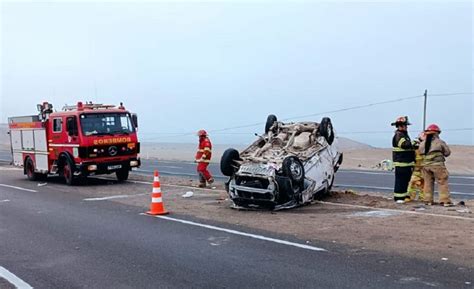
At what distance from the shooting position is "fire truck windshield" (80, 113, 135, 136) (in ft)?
58.7

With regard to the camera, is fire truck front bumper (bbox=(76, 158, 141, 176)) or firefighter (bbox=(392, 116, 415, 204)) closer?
firefighter (bbox=(392, 116, 415, 204))

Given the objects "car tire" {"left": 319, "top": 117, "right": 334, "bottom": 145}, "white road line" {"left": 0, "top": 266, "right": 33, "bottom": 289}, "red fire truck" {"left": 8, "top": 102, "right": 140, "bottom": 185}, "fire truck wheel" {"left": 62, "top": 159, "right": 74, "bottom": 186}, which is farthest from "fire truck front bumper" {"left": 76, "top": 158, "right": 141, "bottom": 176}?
"white road line" {"left": 0, "top": 266, "right": 33, "bottom": 289}

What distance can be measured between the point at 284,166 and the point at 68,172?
975 centimetres

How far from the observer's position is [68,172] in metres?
18.3

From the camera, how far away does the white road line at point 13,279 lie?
253 inches

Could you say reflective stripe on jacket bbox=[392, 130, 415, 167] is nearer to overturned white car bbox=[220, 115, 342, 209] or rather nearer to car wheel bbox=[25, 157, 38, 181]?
overturned white car bbox=[220, 115, 342, 209]

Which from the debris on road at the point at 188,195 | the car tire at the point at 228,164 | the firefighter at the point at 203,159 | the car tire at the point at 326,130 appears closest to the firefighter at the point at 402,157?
the car tire at the point at 326,130

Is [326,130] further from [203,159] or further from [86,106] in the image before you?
[86,106]

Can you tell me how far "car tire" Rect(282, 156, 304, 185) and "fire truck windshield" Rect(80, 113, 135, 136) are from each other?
28.8 ft

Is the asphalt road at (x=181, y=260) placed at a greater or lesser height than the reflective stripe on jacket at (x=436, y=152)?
lesser

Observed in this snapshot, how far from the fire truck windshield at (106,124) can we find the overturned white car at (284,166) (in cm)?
674

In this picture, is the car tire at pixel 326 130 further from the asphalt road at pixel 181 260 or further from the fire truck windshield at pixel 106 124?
the fire truck windshield at pixel 106 124

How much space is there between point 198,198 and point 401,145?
17.0 ft

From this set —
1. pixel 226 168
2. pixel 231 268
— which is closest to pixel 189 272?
pixel 231 268
